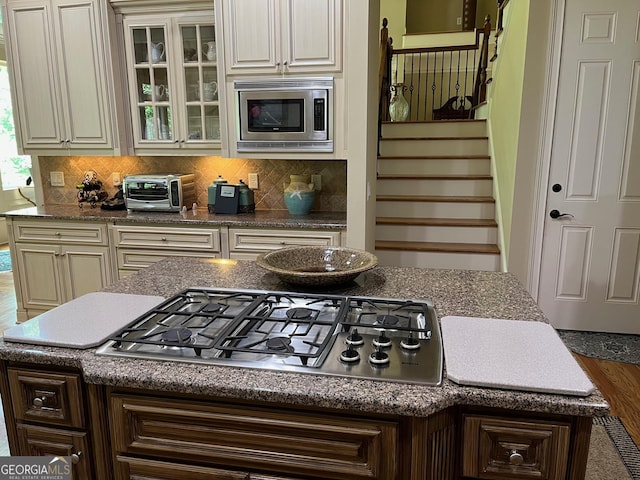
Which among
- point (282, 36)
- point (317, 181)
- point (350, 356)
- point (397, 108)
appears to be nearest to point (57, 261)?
point (317, 181)

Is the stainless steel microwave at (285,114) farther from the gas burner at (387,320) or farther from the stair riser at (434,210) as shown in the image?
the gas burner at (387,320)

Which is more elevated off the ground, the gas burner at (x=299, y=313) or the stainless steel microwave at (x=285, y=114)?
the stainless steel microwave at (x=285, y=114)

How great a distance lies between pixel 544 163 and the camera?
11.1 ft

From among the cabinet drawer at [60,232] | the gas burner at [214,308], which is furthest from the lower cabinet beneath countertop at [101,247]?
the gas burner at [214,308]

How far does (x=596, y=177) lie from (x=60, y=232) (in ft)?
12.9

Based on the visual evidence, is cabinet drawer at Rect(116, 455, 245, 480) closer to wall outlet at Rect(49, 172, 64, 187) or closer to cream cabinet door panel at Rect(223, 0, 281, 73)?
cream cabinet door panel at Rect(223, 0, 281, 73)

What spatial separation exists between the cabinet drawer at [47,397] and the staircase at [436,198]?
9.37 ft

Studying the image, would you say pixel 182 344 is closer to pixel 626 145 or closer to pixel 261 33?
pixel 261 33

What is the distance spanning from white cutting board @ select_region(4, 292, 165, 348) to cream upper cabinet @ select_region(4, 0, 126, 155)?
2.31 meters

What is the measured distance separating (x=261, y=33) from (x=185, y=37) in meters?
0.67

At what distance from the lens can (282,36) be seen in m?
Answer: 2.98

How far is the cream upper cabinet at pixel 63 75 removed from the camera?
3336mm

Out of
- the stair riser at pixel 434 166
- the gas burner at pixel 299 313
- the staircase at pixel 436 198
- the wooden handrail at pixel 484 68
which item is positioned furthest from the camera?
the wooden handrail at pixel 484 68

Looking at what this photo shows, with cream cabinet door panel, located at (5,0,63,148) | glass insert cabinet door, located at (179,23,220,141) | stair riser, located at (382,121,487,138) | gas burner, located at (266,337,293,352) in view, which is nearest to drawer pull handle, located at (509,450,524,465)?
gas burner, located at (266,337,293,352)
